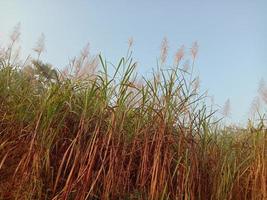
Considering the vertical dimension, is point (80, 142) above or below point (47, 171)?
above

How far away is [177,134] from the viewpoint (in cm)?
205

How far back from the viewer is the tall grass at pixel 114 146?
1764mm

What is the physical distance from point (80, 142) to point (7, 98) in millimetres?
591

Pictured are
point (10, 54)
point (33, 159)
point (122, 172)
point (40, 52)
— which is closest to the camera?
point (33, 159)

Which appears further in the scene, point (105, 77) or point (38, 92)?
point (38, 92)

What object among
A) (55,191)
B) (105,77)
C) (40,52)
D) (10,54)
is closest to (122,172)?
(55,191)

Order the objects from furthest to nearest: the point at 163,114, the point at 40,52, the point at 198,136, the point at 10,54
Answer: the point at 40,52
the point at 10,54
the point at 198,136
the point at 163,114

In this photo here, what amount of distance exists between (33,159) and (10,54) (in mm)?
1157

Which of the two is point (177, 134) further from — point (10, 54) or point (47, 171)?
point (10, 54)

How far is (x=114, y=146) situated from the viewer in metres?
1.86

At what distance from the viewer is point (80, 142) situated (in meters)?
1.84

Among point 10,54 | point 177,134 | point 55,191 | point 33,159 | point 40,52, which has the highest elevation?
point 40,52

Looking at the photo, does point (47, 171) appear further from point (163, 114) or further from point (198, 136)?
point (198, 136)

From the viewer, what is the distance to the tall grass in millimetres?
1764
